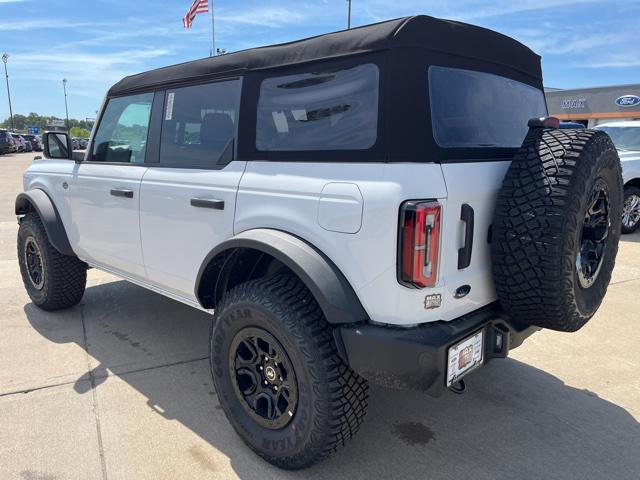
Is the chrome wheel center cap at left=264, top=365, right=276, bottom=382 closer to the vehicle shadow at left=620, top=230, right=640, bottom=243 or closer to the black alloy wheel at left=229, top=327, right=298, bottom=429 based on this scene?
the black alloy wheel at left=229, top=327, right=298, bottom=429

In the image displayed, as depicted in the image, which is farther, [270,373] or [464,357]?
[270,373]

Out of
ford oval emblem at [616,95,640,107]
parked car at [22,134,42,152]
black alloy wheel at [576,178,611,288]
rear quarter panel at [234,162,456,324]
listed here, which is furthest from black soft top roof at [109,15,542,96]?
parked car at [22,134,42,152]

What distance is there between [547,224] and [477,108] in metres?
0.75

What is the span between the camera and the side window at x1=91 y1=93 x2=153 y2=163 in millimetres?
3395

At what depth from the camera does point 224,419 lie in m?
2.85

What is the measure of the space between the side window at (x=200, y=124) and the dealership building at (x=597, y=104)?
30.2 m

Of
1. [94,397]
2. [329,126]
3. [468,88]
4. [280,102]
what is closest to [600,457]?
[468,88]

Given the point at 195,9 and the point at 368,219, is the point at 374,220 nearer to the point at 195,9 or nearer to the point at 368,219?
the point at 368,219

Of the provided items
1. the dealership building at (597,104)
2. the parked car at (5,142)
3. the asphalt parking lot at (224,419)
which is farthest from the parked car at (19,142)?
the asphalt parking lot at (224,419)

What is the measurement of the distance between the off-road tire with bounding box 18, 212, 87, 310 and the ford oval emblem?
3226 cm

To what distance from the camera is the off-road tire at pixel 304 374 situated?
2.13 meters

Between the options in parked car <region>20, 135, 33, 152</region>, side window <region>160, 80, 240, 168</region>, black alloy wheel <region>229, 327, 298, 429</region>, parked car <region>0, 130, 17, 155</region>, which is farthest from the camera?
parked car <region>20, 135, 33, 152</region>

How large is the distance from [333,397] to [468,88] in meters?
1.56

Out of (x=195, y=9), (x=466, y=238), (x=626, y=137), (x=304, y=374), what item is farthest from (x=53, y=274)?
(x=195, y=9)
